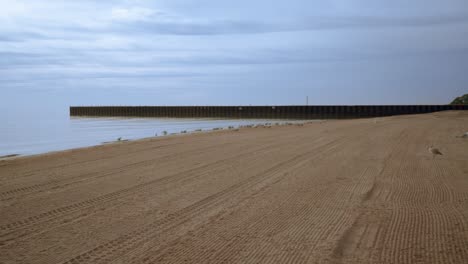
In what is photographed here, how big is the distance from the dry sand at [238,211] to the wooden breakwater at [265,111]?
5385 cm

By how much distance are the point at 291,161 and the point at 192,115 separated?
67715 mm

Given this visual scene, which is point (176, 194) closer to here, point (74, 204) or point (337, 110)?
point (74, 204)

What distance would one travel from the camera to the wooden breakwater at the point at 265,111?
64000 millimetres

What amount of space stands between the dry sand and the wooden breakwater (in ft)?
177

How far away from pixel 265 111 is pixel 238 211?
67.6 metres

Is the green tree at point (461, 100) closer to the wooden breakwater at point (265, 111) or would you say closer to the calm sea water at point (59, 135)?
the wooden breakwater at point (265, 111)

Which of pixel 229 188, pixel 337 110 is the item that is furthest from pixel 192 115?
pixel 229 188

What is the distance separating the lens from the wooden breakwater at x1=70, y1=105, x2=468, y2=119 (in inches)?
2520

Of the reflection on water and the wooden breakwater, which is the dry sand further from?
the wooden breakwater

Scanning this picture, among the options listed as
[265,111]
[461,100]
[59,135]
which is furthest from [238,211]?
[461,100]

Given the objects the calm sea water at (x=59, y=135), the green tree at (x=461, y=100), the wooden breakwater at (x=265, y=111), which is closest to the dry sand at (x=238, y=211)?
the calm sea water at (x=59, y=135)

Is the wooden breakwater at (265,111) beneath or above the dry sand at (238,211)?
above

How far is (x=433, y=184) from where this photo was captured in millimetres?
8742

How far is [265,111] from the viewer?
7406 cm
